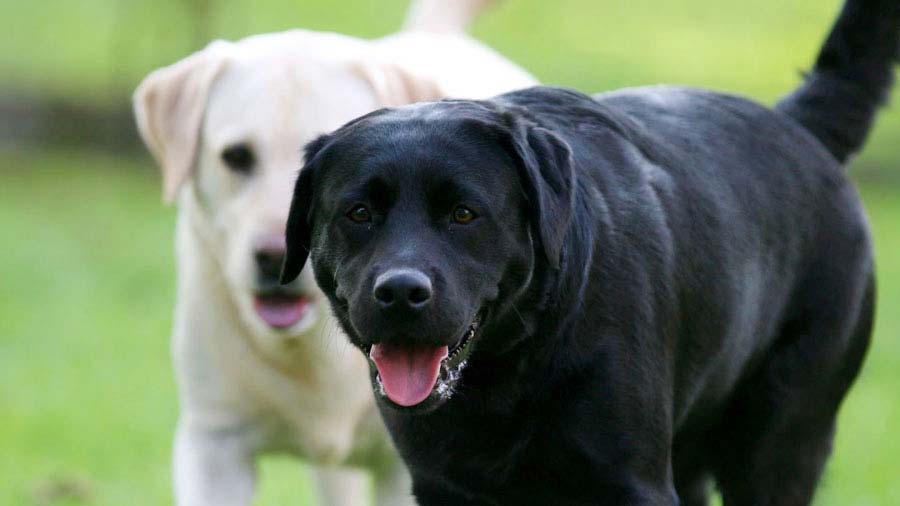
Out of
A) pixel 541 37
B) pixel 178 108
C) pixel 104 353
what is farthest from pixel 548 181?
pixel 541 37

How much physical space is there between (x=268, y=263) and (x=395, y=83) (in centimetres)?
76

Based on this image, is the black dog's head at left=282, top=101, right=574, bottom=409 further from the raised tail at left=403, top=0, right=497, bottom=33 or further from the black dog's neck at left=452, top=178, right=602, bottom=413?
the raised tail at left=403, top=0, right=497, bottom=33

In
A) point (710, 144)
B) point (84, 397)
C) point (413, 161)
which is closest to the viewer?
point (413, 161)

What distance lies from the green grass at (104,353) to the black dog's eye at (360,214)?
208 cm

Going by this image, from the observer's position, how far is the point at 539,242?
3525mm

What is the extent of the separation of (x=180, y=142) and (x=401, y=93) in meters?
0.71

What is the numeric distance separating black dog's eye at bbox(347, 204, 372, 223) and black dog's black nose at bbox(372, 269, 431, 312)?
238mm

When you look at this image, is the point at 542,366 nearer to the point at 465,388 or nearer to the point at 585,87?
the point at 465,388

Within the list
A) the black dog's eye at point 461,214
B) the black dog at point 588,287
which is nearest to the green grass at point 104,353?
the black dog at point 588,287

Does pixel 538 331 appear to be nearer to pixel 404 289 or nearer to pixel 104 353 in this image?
pixel 404 289

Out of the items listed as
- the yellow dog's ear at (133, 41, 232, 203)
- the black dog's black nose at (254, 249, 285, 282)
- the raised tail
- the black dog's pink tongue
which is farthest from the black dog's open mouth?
the raised tail

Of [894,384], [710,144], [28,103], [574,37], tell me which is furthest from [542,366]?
[574,37]

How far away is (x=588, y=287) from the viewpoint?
3.64m

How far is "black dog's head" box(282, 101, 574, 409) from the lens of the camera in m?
3.36
